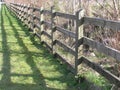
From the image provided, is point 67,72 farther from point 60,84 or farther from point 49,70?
point 60,84

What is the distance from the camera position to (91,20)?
6.10 meters

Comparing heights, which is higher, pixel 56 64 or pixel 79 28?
Answer: pixel 79 28

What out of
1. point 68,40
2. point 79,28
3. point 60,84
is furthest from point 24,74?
point 68,40

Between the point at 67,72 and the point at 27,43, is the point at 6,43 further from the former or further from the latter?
the point at 67,72

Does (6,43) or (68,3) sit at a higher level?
(68,3)

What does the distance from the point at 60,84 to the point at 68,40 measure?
14.8ft

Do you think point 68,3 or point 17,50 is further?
point 68,3

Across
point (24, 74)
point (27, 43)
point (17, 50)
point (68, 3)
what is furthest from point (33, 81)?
point (68, 3)

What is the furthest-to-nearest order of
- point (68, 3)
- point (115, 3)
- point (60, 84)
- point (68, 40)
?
point (68, 3) → point (68, 40) → point (115, 3) → point (60, 84)

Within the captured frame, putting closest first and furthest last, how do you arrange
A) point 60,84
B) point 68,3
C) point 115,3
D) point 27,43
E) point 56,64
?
point 60,84 → point 115,3 → point 56,64 → point 27,43 → point 68,3

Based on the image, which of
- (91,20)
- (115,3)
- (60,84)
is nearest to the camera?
(91,20)

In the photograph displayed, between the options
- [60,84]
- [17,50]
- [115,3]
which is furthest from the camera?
[17,50]

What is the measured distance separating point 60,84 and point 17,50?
3.96 m

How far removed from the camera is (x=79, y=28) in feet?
21.9
